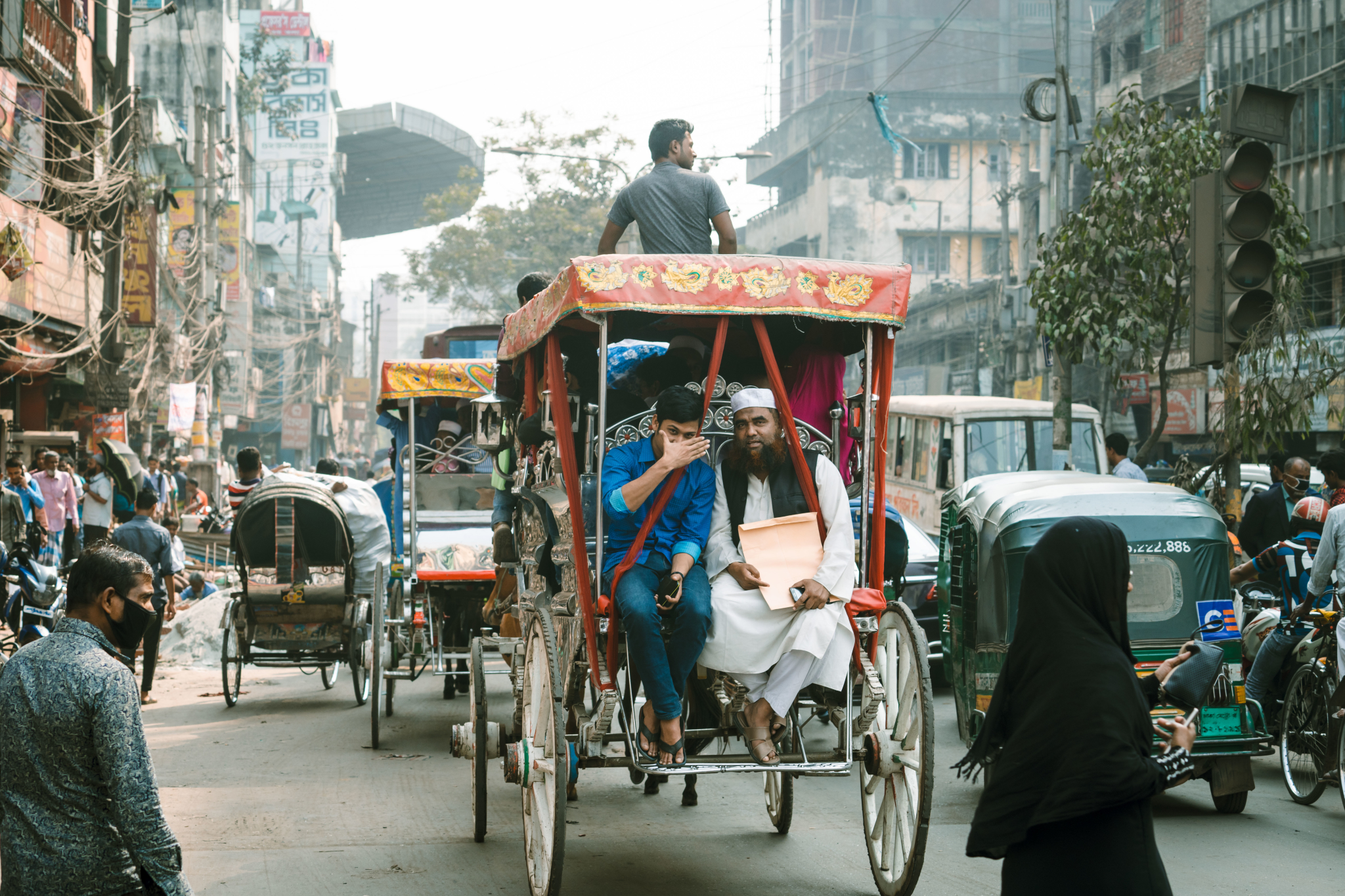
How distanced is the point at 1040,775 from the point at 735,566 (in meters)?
2.28

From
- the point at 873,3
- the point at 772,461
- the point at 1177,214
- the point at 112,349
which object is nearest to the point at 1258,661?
the point at 772,461

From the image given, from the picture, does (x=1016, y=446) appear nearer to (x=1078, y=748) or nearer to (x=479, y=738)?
(x=479, y=738)

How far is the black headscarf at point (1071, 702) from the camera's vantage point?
130 inches

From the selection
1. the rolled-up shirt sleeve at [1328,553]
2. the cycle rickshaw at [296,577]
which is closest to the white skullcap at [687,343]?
the rolled-up shirt sleeve at [1328,553]

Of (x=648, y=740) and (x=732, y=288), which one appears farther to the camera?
(x=732, y=288)

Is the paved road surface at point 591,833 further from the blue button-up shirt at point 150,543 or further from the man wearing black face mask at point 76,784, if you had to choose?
the blue button-up shirt at point 150,543

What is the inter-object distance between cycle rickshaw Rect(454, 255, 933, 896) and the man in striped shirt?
21.8ft

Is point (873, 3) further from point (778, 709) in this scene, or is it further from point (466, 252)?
point (778, 709)

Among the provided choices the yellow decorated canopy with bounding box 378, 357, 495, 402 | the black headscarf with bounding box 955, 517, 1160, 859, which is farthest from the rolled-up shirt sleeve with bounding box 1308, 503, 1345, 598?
the yellow decorated canopy with bounding box 378, 357, 495, 402

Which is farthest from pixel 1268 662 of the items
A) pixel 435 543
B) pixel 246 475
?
pixel 246 475

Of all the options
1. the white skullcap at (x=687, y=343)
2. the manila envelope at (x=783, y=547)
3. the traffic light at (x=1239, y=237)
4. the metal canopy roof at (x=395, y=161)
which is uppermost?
the metal canopy roof at (x=395, y=161)

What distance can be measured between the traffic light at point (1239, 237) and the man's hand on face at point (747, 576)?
130 inches

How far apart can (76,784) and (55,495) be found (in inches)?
597

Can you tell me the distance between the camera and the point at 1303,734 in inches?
310
